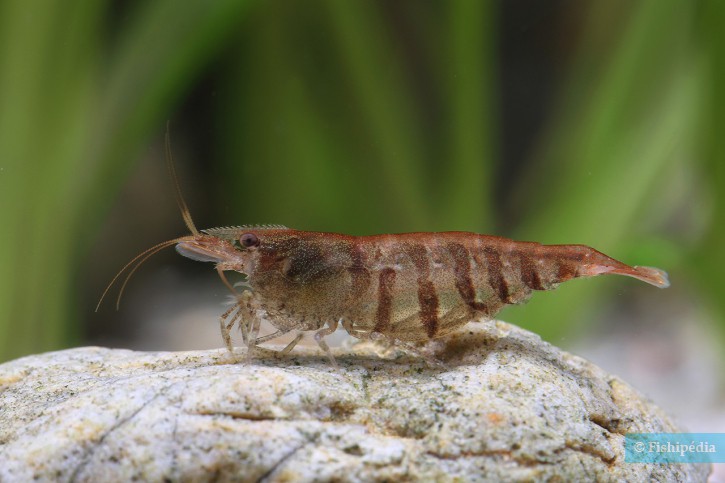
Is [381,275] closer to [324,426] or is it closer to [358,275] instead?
[358,275]

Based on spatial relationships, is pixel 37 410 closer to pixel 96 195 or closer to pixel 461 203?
pixel 96 195

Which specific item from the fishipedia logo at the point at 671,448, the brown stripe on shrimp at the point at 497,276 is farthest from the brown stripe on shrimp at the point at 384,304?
the fishipedia logo at the point at 671,448

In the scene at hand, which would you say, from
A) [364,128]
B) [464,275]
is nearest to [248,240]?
[464,275]

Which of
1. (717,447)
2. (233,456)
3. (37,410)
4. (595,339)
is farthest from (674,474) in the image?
(595,339)

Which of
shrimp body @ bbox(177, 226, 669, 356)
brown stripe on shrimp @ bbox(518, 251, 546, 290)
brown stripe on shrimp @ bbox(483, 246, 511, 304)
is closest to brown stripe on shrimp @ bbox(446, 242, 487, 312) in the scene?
shrimp body @ bbox(177, 226, 669, 356)

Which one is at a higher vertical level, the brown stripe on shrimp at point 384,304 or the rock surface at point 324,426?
the brown stripe on shrimp at point 384,304

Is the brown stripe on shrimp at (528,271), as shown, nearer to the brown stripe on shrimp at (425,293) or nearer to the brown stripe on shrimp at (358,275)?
the brown stripe on shrimp at (425,293)

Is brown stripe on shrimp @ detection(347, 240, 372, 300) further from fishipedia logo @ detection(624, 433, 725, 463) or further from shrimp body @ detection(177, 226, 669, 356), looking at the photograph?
fishipedia logo @ detection(624, 433, 725, 463)
